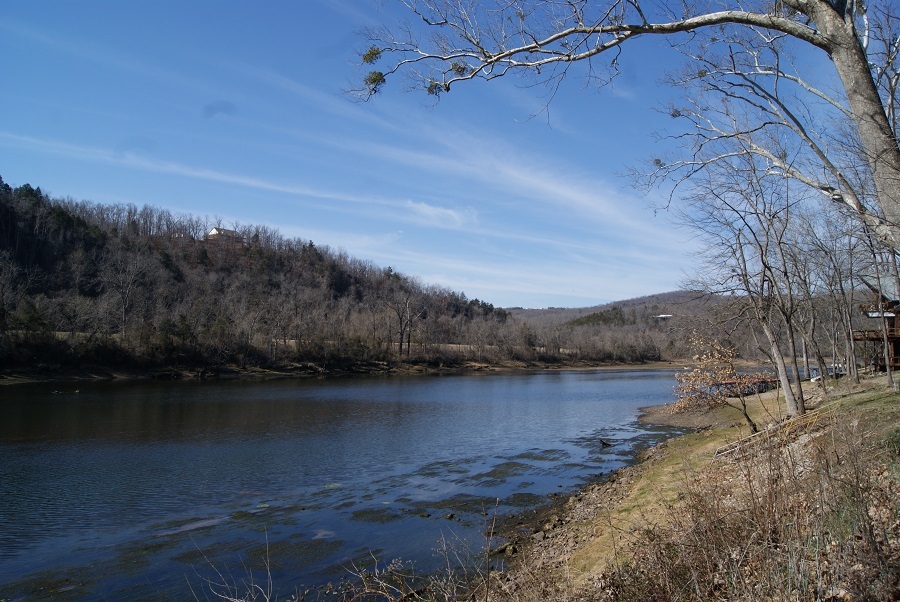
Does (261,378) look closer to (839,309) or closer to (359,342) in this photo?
(359,342)

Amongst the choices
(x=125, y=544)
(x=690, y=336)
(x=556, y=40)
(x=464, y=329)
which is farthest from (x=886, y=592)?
(x=464, y=329)

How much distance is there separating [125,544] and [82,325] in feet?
216

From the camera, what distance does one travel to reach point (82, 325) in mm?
68375

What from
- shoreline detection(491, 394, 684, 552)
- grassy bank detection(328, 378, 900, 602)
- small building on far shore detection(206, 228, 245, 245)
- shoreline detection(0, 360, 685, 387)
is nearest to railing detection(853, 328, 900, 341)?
shoreline detection(491, 394, 684, 552)

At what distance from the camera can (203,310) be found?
3292 inches

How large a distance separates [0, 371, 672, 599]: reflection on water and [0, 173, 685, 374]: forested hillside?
27.7 metres

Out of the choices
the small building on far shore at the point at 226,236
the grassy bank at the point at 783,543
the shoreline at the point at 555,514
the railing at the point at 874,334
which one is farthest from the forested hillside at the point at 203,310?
the grassy bank at the point at 783,543

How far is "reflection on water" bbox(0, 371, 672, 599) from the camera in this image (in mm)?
12195

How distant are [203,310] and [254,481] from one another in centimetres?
7074

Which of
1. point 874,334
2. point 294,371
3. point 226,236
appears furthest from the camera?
point 226,236

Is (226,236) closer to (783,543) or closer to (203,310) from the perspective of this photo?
(203,310)

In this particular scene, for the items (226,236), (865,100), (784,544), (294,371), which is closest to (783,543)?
(784,544)

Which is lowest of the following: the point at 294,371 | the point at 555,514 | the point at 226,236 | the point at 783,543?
the point at 555,514

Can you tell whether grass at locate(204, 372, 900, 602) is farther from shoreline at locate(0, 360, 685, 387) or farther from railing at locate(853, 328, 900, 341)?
shoreline at locate(0, 360, 685, 387)
